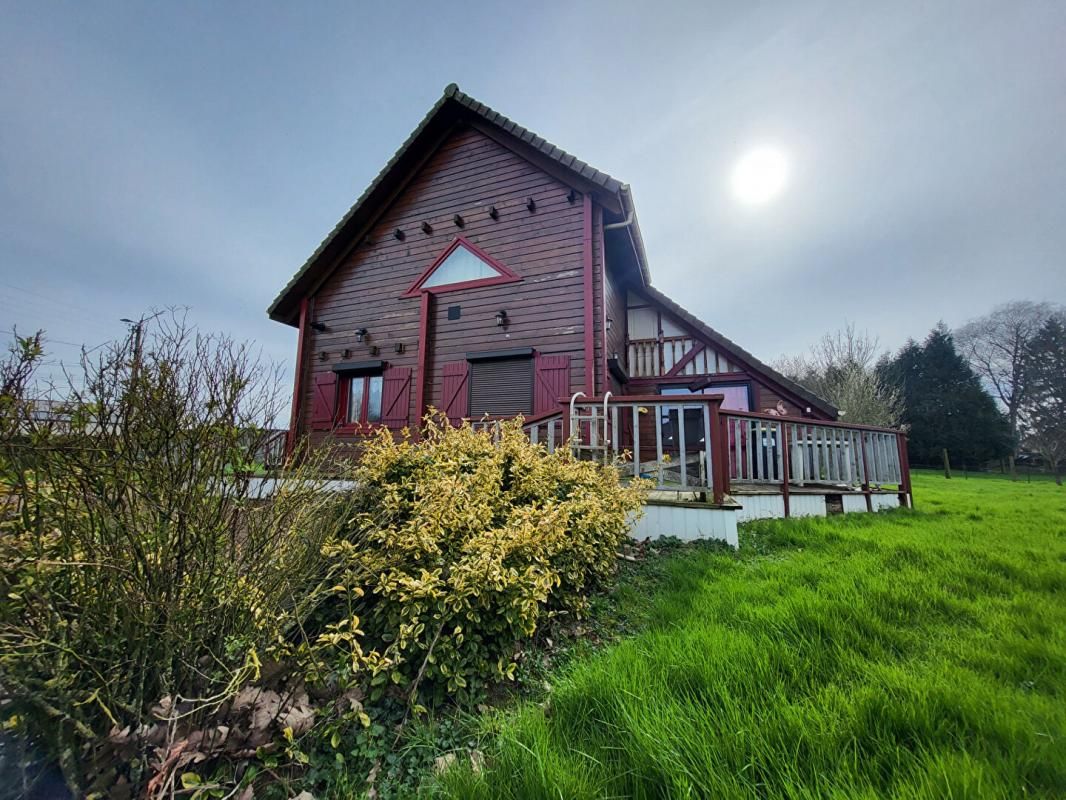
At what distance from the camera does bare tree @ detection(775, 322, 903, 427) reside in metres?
15.1

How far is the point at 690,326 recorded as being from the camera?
9102 mm

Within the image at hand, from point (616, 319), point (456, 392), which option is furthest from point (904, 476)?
point (456, 392)

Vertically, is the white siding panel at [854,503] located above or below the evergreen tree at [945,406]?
below

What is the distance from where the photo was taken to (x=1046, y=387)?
1861 cm

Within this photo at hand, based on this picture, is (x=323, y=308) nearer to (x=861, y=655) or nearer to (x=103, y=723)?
(x=103, y=723)

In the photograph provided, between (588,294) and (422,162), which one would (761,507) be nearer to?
(588,294)

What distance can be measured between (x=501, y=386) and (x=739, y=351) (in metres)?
5.54

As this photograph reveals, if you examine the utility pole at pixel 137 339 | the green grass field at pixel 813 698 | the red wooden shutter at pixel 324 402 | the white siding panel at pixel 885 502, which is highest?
the red wooden shutter at pixel 324 402

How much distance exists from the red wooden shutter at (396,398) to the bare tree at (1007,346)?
1166 inches

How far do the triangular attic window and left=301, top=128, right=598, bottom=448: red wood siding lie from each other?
0.50ft

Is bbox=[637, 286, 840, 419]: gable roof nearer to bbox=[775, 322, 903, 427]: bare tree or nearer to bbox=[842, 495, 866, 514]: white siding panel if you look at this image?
bbox=[842, 495, 866, 514]: white siding panel

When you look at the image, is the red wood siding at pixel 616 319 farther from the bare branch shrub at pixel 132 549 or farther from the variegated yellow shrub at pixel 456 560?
the bare branch shrub at pixel 132 549

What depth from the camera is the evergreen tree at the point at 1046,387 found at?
1750 cm

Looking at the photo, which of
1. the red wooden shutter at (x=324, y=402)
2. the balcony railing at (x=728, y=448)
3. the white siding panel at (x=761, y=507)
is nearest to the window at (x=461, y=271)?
the red wooden shutter at (x=324, y=402)
